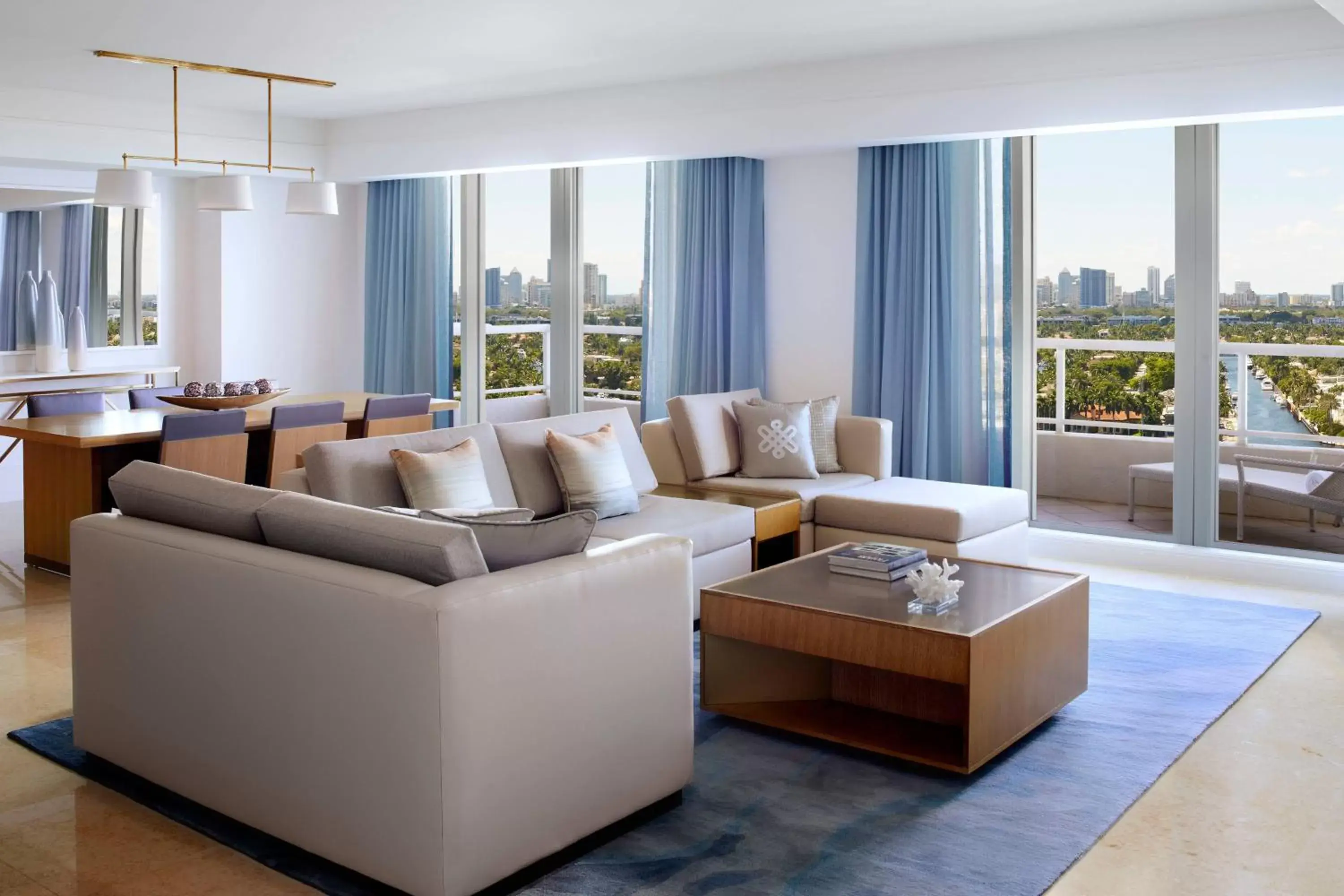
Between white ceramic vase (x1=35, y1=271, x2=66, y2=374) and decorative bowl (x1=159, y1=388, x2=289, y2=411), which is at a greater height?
white ceramic vase (x1=35, y1=271, x2=66, y2=374)

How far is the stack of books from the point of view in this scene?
446cm

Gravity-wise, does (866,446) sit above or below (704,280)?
below

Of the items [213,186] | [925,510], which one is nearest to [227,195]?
[213,186]

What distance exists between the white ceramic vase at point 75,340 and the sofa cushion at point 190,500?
18.2ft

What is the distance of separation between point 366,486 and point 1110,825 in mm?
2793

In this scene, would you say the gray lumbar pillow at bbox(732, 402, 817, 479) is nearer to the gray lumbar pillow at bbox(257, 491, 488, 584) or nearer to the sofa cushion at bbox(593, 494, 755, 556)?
the sofa cushion at bbox(593, 494, 755, 556)

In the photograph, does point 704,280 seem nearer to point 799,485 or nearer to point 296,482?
point 799,485

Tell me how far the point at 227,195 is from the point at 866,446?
12.2ft

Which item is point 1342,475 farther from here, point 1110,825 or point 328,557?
point 328,557

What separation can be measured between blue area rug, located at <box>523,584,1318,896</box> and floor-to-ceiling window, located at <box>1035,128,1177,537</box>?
2.03 m

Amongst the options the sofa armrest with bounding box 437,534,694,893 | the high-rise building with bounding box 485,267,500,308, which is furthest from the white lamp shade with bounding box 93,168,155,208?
the sofa armrest with bounding box 437,534,694,893

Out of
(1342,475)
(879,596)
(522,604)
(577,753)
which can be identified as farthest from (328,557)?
(1342,475)

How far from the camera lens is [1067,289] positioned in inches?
263

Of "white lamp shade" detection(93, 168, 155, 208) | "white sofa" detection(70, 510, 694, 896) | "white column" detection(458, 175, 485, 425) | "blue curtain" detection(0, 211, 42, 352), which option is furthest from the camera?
"white column" detection(458, 175, 485, 425)
